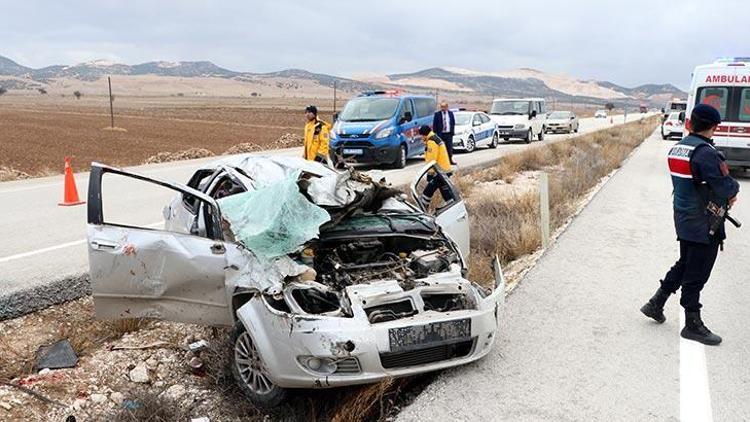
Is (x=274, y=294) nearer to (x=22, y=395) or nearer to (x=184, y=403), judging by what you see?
(x=184, y=403)

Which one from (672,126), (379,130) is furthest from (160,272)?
(672,126)

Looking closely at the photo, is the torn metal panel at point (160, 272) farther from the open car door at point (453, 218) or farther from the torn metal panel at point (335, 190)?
the open car door at point (453, 218)

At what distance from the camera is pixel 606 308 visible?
5.97 metres

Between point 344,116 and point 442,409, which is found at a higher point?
point 344,116

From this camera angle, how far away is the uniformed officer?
4773 mm

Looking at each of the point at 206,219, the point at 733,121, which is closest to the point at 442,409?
the point at 206,219

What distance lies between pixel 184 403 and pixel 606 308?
3.90 meters

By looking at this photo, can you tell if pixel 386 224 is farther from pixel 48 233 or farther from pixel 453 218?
pixel 48 233

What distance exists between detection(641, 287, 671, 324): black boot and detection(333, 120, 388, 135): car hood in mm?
11908

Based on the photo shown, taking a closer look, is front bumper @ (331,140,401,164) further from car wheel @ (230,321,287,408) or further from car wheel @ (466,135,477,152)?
car wheel @ (230,321,287,408)

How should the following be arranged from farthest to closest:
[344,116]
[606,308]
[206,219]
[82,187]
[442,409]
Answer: [344,116] → [82,187] → [606,308] → [206,219] → [442,409]

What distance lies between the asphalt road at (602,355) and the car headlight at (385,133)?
9.26m

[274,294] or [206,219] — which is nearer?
[274,294]

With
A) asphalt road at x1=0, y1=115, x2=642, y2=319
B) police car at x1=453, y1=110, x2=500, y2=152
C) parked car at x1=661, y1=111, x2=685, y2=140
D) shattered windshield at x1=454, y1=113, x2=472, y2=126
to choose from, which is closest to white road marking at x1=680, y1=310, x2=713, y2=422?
asphalt road at x1=0, y1=115, x2=642, y2=319
